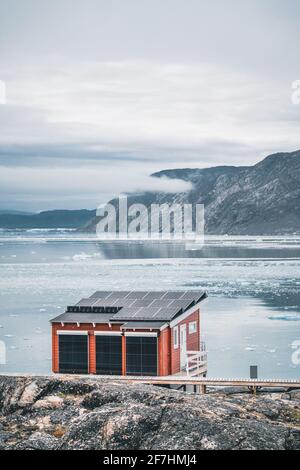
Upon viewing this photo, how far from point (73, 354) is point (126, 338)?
249 centimetres

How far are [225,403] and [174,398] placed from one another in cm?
124

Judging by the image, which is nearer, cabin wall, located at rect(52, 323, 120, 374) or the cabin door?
cabin wall, located at rect(52, 323, 120, 374)

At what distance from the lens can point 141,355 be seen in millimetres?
31688

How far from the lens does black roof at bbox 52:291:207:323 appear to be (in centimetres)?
3234

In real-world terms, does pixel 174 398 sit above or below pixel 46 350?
above

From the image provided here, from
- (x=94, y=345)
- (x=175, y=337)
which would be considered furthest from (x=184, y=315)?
(x=94, y=345)

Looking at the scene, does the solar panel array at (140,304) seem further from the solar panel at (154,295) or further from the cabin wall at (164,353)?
the cabin wall at (164,353)

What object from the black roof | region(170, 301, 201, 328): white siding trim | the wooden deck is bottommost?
the wooden deck

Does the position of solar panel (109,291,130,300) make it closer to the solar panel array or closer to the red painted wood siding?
the solar panel array

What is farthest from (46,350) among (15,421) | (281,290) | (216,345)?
(281,290)

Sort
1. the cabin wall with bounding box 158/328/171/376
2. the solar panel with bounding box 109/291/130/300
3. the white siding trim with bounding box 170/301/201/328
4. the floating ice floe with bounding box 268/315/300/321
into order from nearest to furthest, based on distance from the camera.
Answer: the cabin wall with bounding box 158/328/171/376 < the white siding trim with bounding box 170/301/201/328 < the solar panel with bounding box 109/291/130/300 < the floating ice floe with bounding box 268/315/300/321

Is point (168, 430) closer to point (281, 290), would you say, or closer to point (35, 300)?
point (35, 300)

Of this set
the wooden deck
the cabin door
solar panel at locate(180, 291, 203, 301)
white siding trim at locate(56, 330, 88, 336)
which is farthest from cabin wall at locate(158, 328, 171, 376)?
solar panel at locate(180, 291, 203, 301)

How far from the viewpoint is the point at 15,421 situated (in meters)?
19.3
